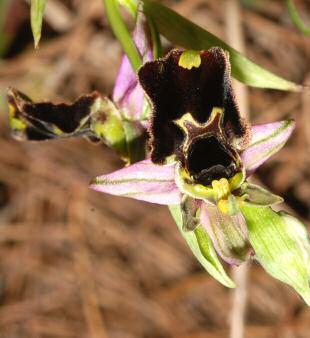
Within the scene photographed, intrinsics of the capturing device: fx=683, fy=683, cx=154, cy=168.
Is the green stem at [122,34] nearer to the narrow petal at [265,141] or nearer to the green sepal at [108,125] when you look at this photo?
the green sepal at [108,125]

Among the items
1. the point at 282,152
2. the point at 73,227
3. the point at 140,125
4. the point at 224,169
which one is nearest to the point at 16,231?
the point at 73,227

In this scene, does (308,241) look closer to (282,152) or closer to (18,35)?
(282,152)

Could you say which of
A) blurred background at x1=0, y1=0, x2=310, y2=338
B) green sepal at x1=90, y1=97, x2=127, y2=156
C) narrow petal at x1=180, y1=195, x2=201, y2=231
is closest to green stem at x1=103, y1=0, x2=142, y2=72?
green sepal at x1=90, y1=97, x2=127, y2=156

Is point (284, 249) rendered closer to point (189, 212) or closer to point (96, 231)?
point (189, 212)

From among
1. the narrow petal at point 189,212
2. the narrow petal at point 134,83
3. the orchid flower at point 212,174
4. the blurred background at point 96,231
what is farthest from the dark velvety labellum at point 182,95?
the blurred background at point 96,231

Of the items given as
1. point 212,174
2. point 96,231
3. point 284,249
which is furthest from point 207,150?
point 96,231
